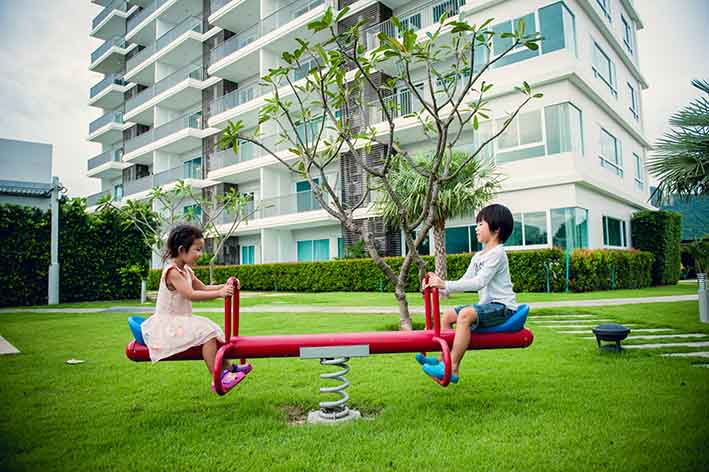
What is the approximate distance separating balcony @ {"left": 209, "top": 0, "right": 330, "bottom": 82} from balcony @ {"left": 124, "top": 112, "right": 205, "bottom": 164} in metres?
3.84

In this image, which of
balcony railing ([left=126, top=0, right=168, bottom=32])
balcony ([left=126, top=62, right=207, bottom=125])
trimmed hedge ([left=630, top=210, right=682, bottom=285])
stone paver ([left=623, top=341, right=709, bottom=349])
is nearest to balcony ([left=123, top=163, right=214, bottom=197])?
balcony ([left=126, top=62, right=207, bottom=125])

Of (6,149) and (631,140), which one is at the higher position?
(631,140)

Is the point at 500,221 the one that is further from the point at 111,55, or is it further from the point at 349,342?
the point at 111,55

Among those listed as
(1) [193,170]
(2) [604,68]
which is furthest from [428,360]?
(1) [193,170]

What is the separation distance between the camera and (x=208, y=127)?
3048cm

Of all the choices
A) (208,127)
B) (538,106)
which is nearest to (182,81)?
(208,127)

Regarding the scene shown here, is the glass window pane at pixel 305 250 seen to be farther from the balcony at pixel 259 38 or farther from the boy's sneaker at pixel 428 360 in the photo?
the boy's sneaker at pixel 428 360

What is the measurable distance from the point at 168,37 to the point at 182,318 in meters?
34.9

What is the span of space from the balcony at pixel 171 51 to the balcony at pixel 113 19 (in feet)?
13.5

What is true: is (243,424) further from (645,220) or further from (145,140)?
(145,140)

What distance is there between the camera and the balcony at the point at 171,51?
31.5m

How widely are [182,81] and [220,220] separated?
1042cm

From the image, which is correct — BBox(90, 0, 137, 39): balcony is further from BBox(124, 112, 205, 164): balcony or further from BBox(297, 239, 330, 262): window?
BBox(297, 239, 330, 262): window

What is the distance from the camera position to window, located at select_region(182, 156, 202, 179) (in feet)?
102
